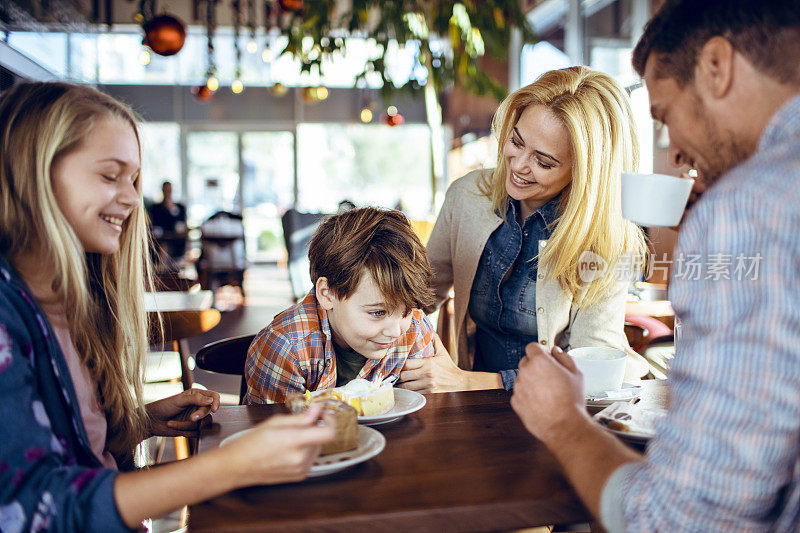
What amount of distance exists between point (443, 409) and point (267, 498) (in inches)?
19.6

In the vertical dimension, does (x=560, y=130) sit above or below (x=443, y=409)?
above

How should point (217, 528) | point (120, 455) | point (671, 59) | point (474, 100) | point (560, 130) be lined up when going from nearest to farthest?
point (217, 528)
point (671, 59)
point (120, 455)
point (560, 130)
point (474, 100)

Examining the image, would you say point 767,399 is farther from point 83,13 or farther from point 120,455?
point 83,13

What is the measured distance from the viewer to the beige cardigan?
69.7 inches

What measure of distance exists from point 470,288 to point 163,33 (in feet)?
9.52

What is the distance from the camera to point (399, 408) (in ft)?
4.09

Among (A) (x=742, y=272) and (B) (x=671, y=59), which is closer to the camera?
(A) (x=742, y=272)

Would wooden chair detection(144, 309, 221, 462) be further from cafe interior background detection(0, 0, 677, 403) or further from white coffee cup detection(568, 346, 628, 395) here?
cafe interior background detection(0, 0, 677, 403)

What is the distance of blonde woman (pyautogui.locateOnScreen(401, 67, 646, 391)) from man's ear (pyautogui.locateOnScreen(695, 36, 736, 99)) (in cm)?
89

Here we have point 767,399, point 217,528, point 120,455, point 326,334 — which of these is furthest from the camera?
→ point 326,334

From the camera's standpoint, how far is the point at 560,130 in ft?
5.76

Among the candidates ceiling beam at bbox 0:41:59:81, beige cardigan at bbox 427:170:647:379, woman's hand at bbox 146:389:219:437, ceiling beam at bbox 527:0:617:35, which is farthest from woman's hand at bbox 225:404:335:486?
ceiling beam at bbox 0:41:59:81

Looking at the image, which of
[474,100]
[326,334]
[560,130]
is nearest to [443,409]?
[326,334]

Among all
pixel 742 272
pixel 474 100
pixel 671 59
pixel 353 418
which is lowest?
pixel 353 418
